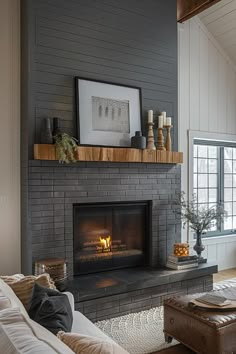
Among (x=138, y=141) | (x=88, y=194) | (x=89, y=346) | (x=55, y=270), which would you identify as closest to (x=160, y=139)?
(x=138, y=141)

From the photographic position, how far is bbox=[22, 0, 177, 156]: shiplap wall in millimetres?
3408

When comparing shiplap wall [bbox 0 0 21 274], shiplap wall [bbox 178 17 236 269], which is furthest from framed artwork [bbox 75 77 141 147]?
shiplap wall [bbox 178 17 236 269]

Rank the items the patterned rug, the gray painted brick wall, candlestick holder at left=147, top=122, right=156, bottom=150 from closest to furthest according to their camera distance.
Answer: the patterned rug < the gray painted brick wall < candlestick holder at left=147, top=122, right=156, bottom=150

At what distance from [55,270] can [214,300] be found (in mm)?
1466

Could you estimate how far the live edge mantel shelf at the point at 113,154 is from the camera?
3279mm

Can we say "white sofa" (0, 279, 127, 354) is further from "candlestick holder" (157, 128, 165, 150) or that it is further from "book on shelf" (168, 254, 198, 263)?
"candlestick holder" (157, 128, 165, 150)

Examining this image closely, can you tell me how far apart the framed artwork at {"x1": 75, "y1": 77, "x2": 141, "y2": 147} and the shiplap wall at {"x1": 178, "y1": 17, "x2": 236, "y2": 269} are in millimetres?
1095

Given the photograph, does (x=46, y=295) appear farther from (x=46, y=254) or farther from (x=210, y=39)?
(x=210, y=39)

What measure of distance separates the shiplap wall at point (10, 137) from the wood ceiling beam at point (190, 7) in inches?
88.1

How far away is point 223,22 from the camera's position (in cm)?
486

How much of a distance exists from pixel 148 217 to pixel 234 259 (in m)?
2.14

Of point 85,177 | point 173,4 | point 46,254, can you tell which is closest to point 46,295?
point 46,254

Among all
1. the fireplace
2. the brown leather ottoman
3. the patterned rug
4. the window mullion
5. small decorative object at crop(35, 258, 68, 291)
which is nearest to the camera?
the brown leather ottoman

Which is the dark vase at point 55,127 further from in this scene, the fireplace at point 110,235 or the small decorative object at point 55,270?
the small decorative object at point 55,270
